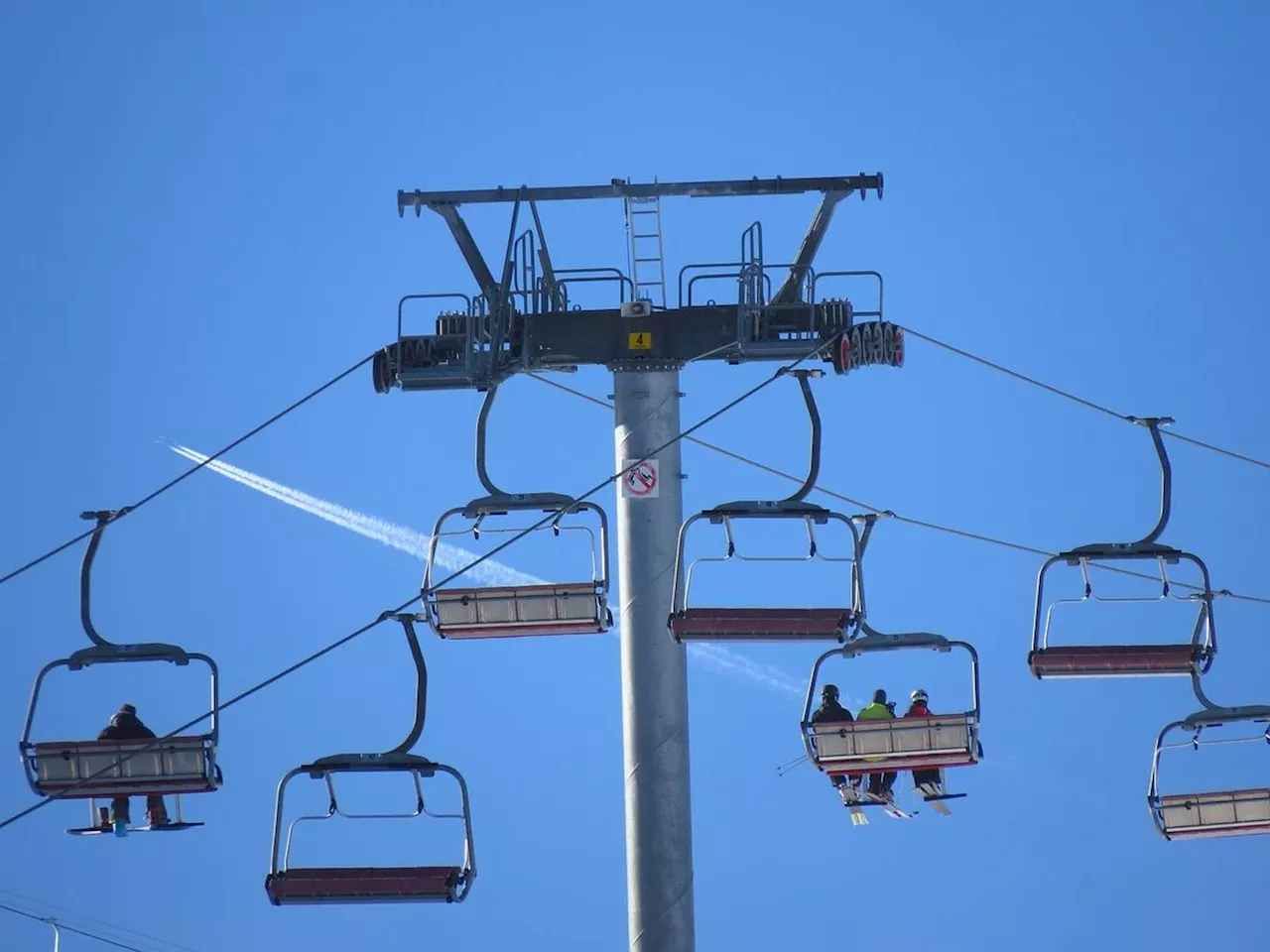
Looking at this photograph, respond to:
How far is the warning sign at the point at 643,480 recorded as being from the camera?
16312 mm

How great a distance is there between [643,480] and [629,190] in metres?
1.76

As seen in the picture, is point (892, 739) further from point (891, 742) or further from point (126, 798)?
point (126, 798)

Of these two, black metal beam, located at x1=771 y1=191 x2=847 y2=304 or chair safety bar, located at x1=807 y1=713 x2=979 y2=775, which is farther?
black metal beam, located at x1=771 y1=191 x2=847 y2=304

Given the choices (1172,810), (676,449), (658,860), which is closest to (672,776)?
(658,860)

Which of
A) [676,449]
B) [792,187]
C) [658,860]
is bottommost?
[658,860]

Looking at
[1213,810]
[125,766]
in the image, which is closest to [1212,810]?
[1213,810]

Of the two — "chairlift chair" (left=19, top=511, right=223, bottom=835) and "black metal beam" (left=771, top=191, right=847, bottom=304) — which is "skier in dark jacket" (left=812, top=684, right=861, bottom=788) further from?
"chairlift chair" (left=19, top=511, right=223, bottom=835)

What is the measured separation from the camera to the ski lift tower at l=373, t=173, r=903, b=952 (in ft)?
52.4

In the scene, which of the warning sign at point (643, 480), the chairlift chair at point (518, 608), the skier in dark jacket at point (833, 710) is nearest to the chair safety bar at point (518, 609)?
the chairlift chair at point (518, 608)

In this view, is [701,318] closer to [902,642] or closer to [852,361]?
[852,361]

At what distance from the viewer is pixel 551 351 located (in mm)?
16203

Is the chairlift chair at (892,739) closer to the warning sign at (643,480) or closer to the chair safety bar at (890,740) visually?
the chair safety bar at (890,740)

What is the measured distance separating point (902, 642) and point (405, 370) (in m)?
3.69

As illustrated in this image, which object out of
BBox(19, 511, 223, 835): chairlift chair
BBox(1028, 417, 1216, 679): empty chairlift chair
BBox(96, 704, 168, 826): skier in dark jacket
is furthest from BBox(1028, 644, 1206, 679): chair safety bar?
BBox(96, 704, 168, 826): skier in dark jacket
